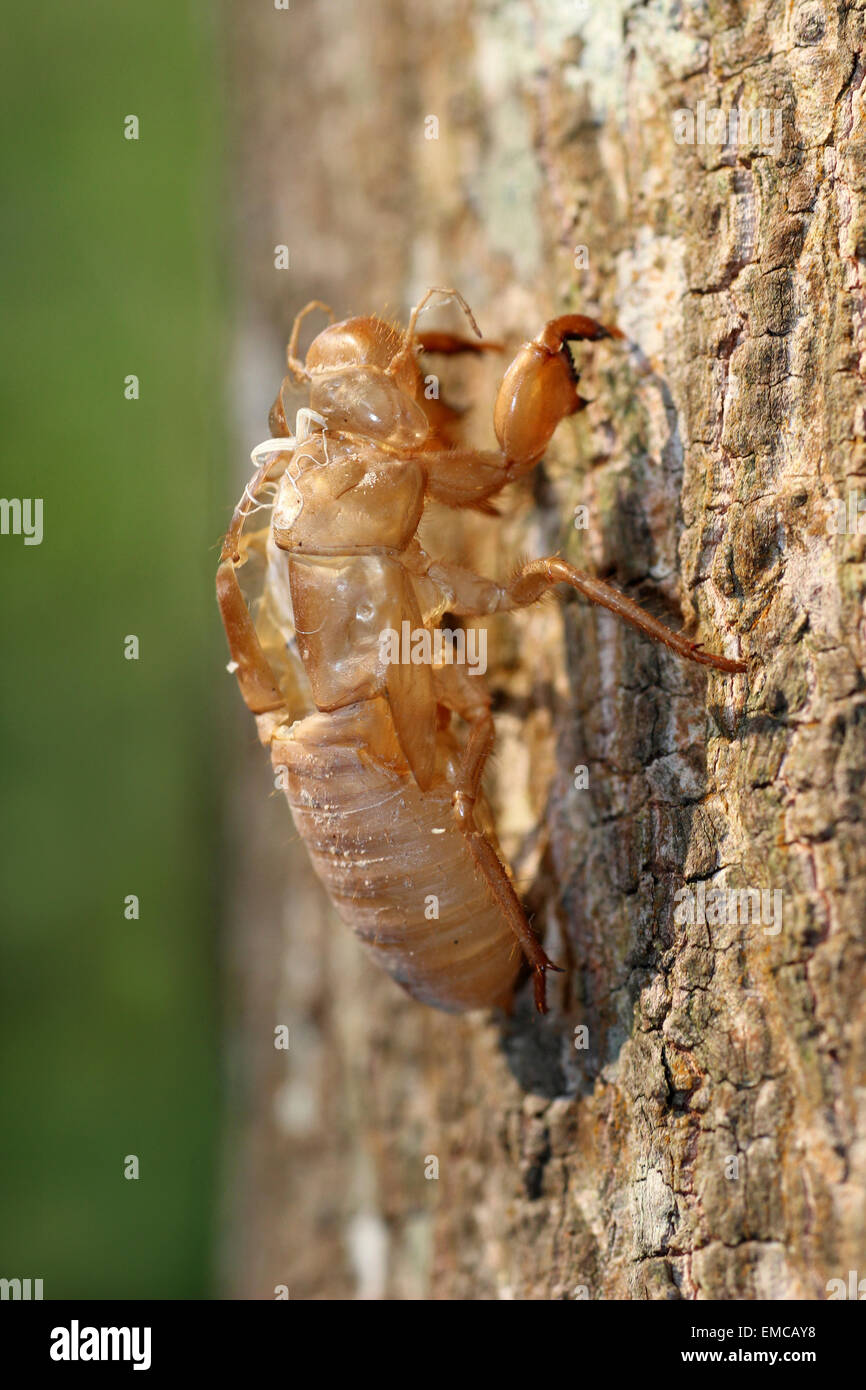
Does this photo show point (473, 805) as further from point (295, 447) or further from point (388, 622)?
point (295, 447)

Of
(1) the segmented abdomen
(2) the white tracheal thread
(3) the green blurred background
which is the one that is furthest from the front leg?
(3) the green blurred background

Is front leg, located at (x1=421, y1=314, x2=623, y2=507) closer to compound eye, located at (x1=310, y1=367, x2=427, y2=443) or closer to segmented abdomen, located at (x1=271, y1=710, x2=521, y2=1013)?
compound eye, located at (x1=310, y1=367, x2=427, y2=443)

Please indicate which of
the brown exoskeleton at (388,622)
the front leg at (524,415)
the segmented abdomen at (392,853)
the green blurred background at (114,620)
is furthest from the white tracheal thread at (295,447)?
the green blurred background at (114,620)

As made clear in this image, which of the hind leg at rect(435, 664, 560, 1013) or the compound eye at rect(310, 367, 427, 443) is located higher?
the compound eye at rect(310, 367, 427, 443)

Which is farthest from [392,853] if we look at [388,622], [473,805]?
[388,622]

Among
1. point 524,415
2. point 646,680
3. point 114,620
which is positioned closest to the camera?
point 646,680

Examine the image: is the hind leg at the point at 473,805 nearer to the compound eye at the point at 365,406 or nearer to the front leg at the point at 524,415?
the front leg at the point at 524,415

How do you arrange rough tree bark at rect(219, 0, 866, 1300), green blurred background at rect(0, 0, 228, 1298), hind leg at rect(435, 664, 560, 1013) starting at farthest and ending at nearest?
green blurred background at rect(0, 0, 228, 1298)
hind leg at rect(435, 664, 560, 1013)
rough tree bark at rect(219, 0, 866, 1300)
